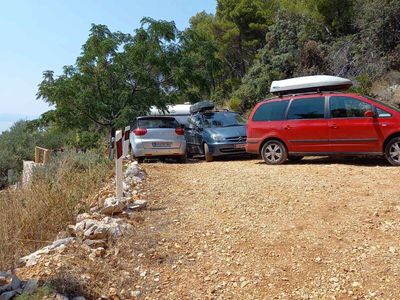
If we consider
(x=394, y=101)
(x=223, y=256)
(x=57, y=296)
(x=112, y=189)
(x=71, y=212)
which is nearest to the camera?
(x=57, y=296)

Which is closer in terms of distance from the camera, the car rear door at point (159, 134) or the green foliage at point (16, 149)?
the car rear door at point (159, 134)

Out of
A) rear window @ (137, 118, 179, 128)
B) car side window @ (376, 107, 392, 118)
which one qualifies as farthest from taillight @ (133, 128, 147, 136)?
car side window @ (376, 107, 392, 118)

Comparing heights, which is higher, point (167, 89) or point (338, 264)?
point (167, 89)

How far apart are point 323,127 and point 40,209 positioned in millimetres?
6841

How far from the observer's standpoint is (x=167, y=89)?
1778cm

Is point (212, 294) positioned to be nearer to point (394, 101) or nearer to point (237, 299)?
point (237, 299)

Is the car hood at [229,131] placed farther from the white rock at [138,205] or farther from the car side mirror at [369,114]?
the white rock at [138,205]

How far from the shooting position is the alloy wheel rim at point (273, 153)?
11.4 metres

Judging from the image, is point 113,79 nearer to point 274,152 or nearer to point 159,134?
point 159,134

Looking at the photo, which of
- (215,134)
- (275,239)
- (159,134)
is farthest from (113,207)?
(215,134)

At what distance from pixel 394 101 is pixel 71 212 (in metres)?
13.9

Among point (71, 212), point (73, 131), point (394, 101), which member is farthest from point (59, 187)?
point (394, 101)

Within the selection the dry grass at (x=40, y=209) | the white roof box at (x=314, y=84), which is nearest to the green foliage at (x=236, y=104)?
the white roof box at (x=314, y=84)

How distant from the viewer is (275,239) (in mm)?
5434
